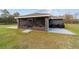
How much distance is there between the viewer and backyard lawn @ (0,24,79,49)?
3.86ft

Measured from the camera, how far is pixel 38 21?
1.21m

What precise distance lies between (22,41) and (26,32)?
0.08m

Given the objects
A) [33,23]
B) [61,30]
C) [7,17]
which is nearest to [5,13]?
[7,17]

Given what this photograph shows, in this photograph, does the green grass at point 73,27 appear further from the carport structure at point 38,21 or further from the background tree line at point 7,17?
the background tree line at point 7,17

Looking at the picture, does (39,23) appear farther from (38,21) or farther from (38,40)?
(38,40)

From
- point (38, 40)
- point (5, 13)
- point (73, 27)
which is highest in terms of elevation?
point (5, 13)

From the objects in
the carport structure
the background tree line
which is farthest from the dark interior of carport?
the background tree line

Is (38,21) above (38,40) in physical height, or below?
above

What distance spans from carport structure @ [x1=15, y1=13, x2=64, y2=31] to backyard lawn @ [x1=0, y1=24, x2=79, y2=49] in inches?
2.7

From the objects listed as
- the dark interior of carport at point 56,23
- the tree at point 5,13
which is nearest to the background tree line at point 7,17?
the tree at point 5,13

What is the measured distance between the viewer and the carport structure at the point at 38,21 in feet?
3.91

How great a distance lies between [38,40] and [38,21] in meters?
0.16
